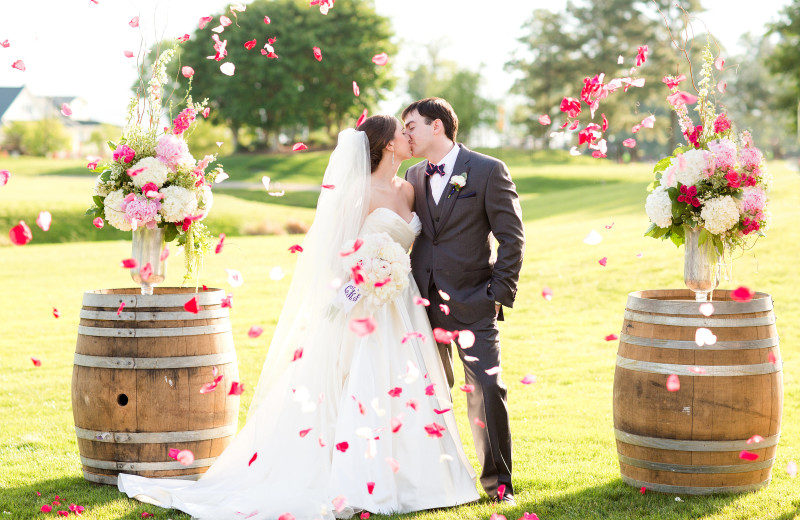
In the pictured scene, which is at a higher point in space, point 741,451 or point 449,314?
point 449,314

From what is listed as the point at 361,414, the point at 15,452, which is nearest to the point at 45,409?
the point at 15,452

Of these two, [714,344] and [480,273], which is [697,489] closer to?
[714,344]

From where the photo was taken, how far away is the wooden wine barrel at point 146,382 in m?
5.38

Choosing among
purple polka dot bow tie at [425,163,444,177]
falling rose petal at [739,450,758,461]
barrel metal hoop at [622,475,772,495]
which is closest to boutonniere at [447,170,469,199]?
purple polka dot bow tie at [425,163,444,177]

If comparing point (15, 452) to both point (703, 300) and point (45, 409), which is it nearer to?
point (45, 409)

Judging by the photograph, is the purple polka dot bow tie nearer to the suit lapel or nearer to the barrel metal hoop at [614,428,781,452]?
the suit lapel

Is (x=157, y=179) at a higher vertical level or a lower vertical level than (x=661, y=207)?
higher

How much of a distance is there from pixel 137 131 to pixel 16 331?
783 cm

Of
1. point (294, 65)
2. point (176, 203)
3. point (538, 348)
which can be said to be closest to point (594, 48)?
point (294, 65)

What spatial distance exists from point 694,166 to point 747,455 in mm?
1722

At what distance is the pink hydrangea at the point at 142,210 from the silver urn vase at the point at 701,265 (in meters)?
3.44

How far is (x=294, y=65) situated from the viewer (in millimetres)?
52188

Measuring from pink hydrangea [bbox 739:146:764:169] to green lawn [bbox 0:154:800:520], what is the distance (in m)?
2.00

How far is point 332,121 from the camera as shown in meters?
58.6
